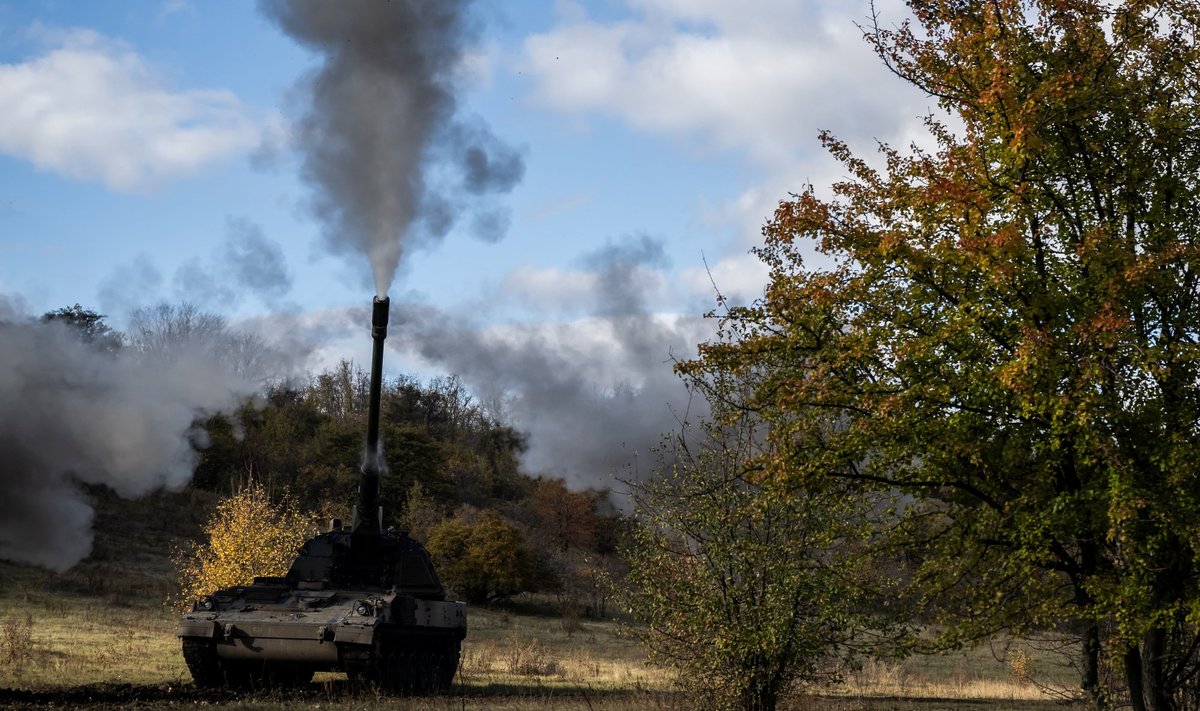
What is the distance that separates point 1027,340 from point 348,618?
10.6 m

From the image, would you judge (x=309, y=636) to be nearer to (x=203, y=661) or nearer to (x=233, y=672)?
(x=203, y=661)

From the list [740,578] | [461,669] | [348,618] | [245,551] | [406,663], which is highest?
[245,551]

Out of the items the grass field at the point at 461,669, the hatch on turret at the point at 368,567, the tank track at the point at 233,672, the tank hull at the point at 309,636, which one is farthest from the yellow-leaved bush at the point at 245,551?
the tank hull at the point at 309,636

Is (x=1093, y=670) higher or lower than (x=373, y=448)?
lower

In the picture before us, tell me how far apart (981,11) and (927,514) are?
6367 millimetres

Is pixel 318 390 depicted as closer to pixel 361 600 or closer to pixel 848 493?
pixel 361 600

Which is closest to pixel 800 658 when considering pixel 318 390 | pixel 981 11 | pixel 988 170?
pixel 988 170

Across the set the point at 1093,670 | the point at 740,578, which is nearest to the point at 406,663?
the point at 740,578

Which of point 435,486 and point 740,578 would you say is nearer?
point 740,578

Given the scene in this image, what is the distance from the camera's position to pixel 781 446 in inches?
513

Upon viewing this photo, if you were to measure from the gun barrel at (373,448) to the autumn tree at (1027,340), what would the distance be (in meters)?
5.88

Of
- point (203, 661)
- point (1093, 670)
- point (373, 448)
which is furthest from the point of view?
point (373, 448)

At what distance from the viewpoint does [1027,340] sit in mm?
11508

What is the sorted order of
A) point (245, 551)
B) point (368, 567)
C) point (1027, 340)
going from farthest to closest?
point (245, 551) < point (368, 567) < point (1027, 340)
